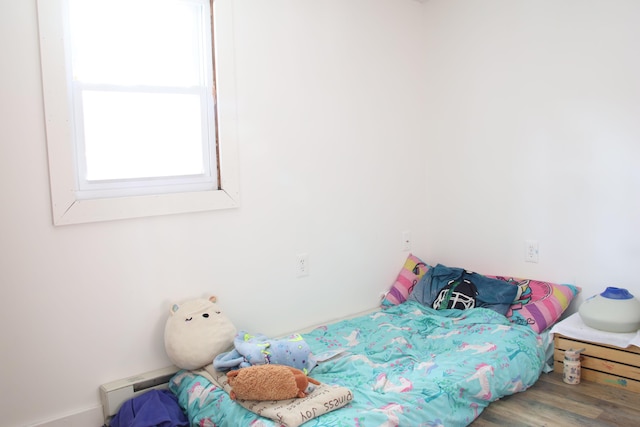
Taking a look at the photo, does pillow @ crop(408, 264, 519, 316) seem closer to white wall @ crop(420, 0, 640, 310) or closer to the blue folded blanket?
white wall @ crop(420, 0, 640, 310)

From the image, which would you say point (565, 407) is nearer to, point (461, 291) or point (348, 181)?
point (461, 291)

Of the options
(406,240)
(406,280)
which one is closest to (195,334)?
(406,280)

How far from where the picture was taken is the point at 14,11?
2.07m

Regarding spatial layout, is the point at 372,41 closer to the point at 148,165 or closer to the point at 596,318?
the point at 148,165

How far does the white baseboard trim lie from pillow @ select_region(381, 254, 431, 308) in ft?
5.63

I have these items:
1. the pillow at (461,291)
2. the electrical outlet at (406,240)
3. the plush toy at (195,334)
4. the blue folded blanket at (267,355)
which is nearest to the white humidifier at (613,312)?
the pillow at (461,291)

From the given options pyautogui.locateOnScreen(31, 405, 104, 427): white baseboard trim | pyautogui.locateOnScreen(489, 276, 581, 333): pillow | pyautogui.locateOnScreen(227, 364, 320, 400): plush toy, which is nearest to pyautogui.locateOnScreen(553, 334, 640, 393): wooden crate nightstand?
pyautogui.locateOnScreen(489, 276, 581, 333): pillow

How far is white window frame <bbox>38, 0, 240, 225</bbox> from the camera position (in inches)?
84.7

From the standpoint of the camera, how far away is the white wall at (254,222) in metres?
2.15

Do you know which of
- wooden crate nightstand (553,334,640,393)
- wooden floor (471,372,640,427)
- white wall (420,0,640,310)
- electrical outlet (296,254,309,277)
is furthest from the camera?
electrical outlet (296,254,309,277)

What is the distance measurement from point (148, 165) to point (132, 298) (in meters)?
0.60

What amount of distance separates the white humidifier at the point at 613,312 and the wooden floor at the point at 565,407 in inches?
11.3

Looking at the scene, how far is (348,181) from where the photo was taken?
126 inches

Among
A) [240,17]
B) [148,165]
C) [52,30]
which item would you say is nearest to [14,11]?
[52,30]
